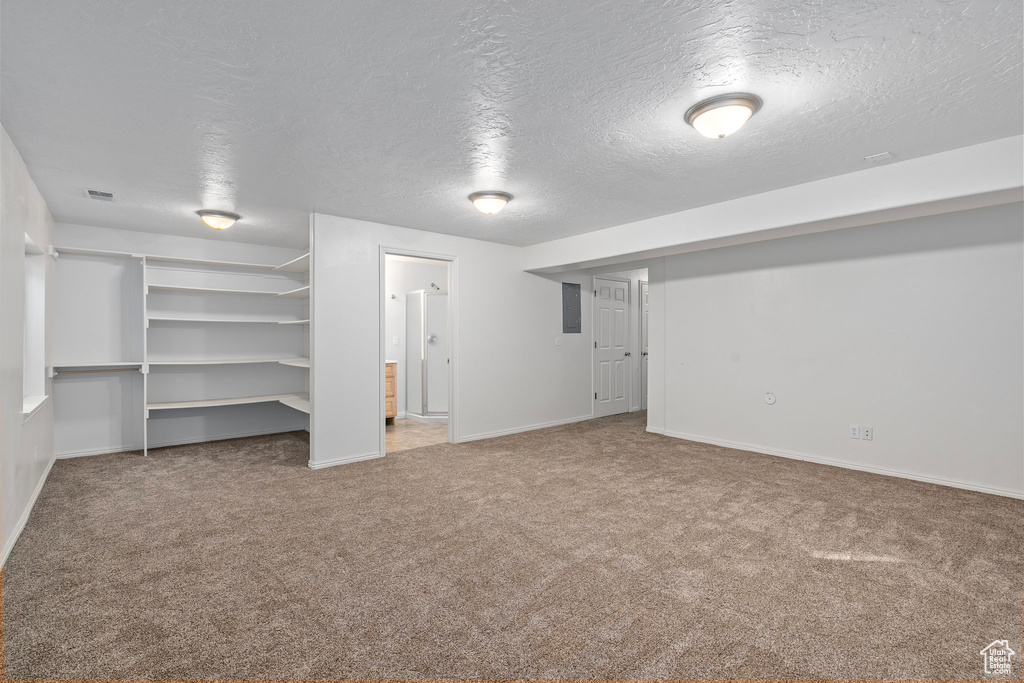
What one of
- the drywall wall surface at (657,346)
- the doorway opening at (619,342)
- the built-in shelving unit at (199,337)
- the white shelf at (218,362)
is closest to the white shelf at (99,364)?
the built-in shelving unit at (199,337)

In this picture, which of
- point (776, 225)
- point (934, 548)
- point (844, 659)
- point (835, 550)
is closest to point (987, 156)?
point (776, 225)

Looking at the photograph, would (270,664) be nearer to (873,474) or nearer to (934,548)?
(934,548)

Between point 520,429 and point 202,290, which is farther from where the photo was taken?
point 520,429

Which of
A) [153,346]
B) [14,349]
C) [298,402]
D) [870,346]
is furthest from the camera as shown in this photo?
[153,346]

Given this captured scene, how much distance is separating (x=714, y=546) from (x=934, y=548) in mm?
1211

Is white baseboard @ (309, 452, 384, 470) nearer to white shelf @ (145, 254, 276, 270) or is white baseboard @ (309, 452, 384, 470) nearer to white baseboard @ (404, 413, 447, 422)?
white baseboard @ (404, 413, 447, 422)

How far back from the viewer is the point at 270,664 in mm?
1788

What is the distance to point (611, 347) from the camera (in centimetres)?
738

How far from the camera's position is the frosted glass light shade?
12.8 feet

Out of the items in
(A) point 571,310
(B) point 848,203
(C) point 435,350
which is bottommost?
(C) point 435,350

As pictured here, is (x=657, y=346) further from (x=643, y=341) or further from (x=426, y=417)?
(x=426, y=417)

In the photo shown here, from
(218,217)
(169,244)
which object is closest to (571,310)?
(218,217)

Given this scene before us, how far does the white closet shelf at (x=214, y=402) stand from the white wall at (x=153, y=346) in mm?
124

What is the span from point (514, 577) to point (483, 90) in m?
2.36
